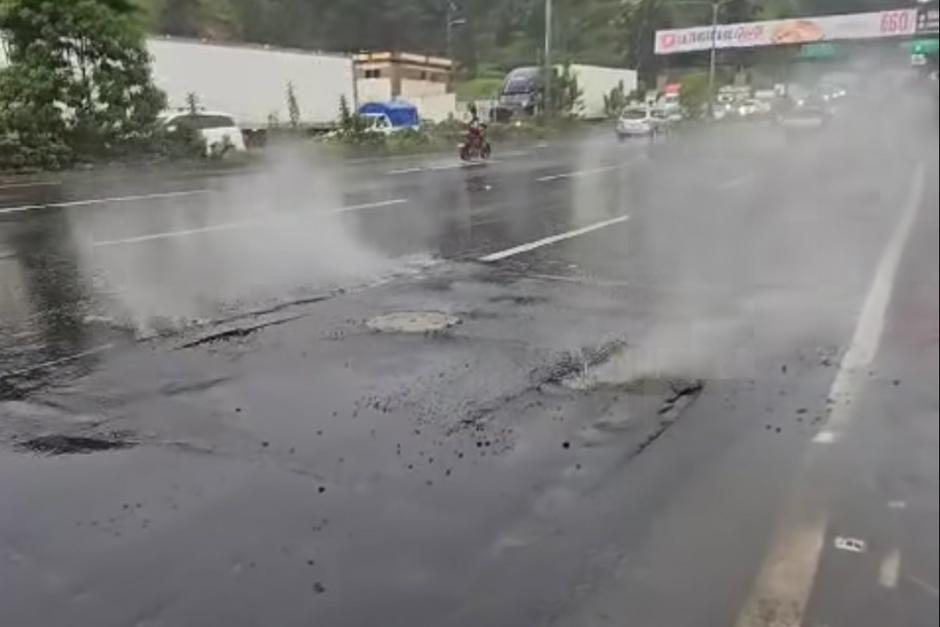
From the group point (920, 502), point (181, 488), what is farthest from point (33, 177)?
point (920, 502)

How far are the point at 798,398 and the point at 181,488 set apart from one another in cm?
292

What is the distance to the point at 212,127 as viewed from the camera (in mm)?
25016

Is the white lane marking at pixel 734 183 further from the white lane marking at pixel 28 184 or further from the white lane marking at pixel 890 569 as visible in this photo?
the white lane marking at pixel 890 569

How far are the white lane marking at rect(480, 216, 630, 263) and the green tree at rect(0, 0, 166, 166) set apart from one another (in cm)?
1374

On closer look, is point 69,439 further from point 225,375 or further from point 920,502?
point 920,502

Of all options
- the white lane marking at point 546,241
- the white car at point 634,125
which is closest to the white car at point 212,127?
the white car at point 634,125

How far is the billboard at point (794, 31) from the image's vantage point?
1.87 m

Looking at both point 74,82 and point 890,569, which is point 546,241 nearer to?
point 890,569

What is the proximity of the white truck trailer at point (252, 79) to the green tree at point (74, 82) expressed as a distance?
264 cm

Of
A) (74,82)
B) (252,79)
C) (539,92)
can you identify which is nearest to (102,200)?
(74,82)

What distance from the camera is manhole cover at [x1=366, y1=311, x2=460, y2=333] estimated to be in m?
6.79

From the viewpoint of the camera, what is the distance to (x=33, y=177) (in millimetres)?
19750

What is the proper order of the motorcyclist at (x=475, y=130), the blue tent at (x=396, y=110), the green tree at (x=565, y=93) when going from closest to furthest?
the green tree at (x=565, y=93) < the motorcyclist at (x=475, y=130) < the blue tent at (x=396, y=110)

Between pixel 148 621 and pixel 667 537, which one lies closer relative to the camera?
pixel 148 621
